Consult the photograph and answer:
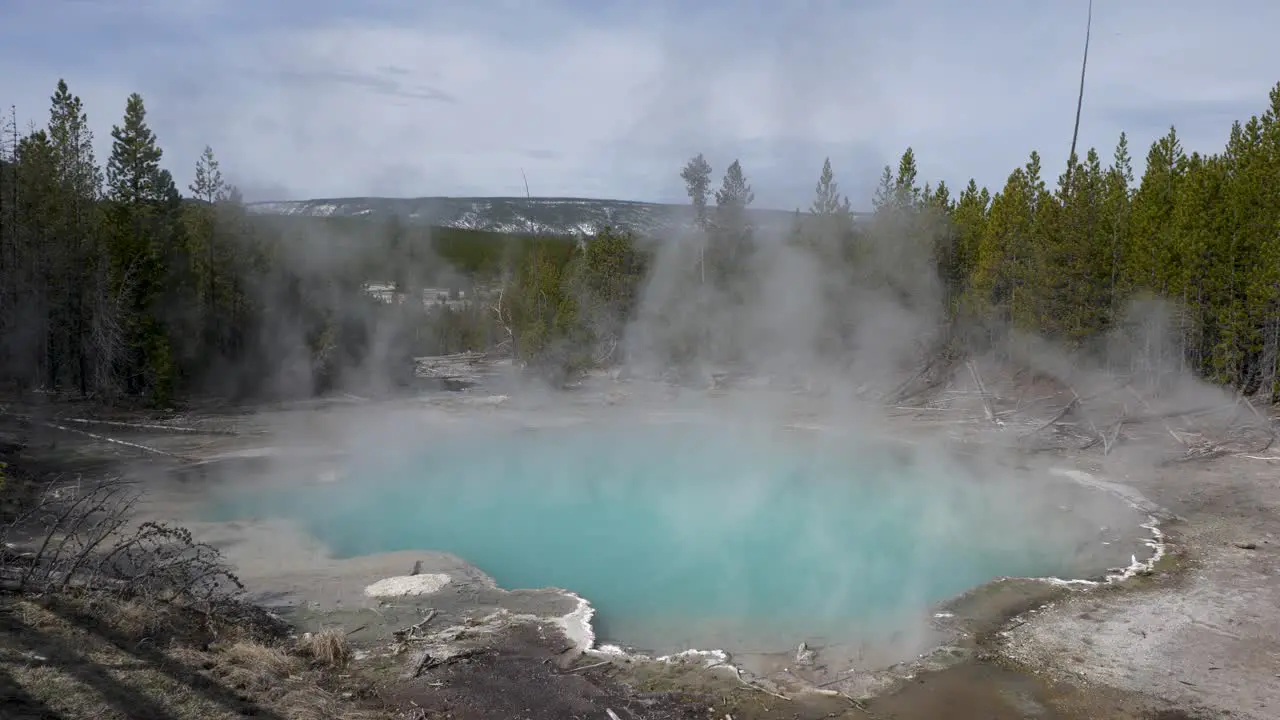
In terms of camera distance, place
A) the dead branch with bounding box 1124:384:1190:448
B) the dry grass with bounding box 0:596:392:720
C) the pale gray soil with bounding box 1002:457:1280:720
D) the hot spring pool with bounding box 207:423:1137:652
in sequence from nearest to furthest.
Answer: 1. the dry grass with bounding box 0:596:392:720
2. the pale gray soil with bounding box 1002:457:1280:720
3. the hot spring pool with bounding box 207:423:1137:652
4. the dead branch with bounding box 1124:384:1190:448

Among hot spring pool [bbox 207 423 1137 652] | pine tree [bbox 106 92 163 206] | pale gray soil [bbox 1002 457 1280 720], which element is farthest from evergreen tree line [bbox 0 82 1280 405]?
pale gray soil [bbox 1002 457 1280 720]

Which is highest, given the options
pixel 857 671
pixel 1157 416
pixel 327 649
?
pixel 1157 416

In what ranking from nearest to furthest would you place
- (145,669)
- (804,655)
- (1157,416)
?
(145,669), (804,655), (1157,416)

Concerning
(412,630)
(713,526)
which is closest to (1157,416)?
(713,526)

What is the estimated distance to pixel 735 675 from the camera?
5.38 m

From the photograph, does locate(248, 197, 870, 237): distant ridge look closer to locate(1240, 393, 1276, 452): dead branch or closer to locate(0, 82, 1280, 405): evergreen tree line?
locate(0, 82, 1280, 405): evergreen tree line

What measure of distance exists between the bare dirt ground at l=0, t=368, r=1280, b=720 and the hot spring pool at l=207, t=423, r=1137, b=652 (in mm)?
666

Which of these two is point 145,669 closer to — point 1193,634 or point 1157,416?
point 1193,634

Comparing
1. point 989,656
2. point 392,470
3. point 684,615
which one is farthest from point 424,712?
point 392,470

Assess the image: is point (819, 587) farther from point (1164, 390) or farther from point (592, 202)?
point (592, 202)

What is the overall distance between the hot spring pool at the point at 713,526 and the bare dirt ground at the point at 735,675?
0.67 m

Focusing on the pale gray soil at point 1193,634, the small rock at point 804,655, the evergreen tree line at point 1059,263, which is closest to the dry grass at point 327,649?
the small rock at point 804,655

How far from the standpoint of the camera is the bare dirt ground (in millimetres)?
4426

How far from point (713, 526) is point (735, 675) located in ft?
13.9
